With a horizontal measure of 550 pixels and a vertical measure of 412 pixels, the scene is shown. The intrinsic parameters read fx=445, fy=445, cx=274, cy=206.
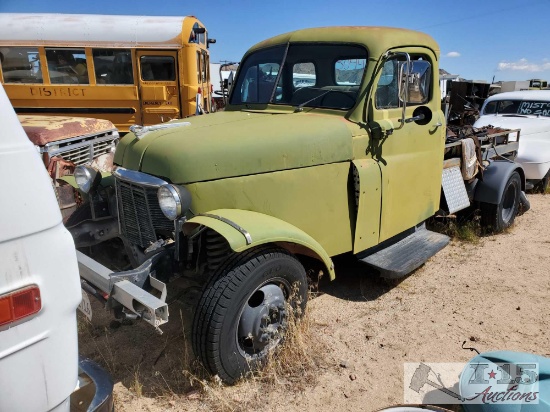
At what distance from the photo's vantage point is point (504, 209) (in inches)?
227

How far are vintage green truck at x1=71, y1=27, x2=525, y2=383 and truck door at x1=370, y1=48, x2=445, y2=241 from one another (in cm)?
2

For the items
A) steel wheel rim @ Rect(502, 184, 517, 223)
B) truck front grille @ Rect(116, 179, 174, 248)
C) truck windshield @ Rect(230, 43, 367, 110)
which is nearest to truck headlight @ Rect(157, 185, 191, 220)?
truck front grille @ Rect(116, 179, 174, 248)

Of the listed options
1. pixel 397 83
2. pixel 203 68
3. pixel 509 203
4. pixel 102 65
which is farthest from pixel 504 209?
pixel 102 65

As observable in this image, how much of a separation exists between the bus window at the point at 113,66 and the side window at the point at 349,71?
6823 mm

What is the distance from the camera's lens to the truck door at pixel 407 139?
3617 mm

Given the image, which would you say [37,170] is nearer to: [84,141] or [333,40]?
[333,40]

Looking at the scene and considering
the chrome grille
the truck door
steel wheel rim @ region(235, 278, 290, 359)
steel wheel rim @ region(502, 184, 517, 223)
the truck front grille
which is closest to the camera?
steel wheel rim @ region(235, 278, 290, 359)

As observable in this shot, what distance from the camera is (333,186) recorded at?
338 cm

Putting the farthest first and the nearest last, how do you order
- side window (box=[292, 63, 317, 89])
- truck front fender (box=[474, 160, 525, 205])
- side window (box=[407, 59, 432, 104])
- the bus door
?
the bus door → truck front fender (box=[474, 160, 525, 205]) → side window (box=[292, 63, 317, 89]) → side window (box=[407, 59, 432, 104])

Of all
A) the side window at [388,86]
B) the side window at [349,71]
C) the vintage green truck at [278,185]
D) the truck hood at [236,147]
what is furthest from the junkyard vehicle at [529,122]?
the truck hood at [236,147]

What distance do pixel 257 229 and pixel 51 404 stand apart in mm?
1393

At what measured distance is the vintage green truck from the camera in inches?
105

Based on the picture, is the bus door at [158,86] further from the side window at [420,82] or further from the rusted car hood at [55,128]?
the side window at [420,82]

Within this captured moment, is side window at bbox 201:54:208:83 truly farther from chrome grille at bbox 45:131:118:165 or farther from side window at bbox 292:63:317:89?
side window at bbox 292:63:317:89
